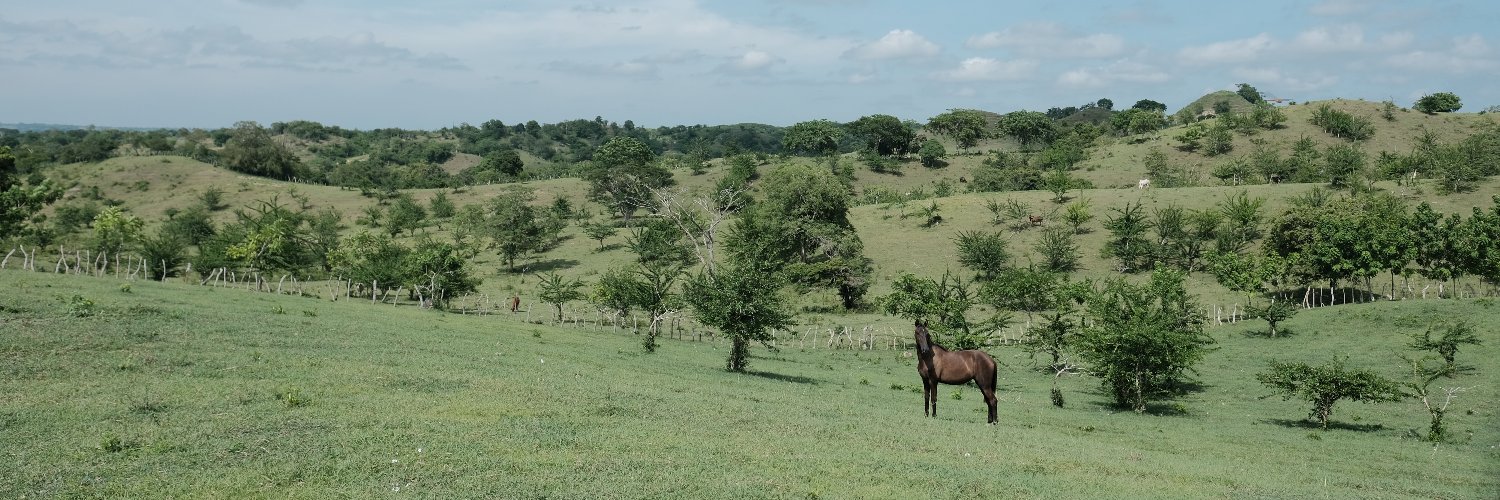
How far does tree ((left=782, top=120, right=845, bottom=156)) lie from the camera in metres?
126

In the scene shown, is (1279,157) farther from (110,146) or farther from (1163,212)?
(110,146)

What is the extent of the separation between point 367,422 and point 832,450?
7.22m

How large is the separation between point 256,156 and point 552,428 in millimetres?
117099

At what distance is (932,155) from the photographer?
11375cm

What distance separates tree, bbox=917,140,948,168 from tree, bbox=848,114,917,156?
4.48 metres

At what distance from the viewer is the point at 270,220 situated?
68.4 meters

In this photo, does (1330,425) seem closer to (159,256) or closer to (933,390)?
(933,390)

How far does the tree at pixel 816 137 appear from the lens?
126 meters

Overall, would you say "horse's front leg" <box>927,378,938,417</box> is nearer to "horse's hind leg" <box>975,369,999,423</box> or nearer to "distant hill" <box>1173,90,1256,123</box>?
"horse's hind leg" <box>975,369,999,423</box>

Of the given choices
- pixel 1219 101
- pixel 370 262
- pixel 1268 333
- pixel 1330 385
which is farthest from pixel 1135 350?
pixel 1219 101

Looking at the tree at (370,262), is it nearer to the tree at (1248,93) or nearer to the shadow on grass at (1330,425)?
the shadow on grass at (1330,425)

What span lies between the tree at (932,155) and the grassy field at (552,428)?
86.1 meters

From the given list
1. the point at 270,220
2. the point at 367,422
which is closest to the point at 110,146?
the point at 270,220

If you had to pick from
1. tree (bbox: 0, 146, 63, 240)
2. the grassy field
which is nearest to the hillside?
tree (bbox: 0, 146, 63, 240)
